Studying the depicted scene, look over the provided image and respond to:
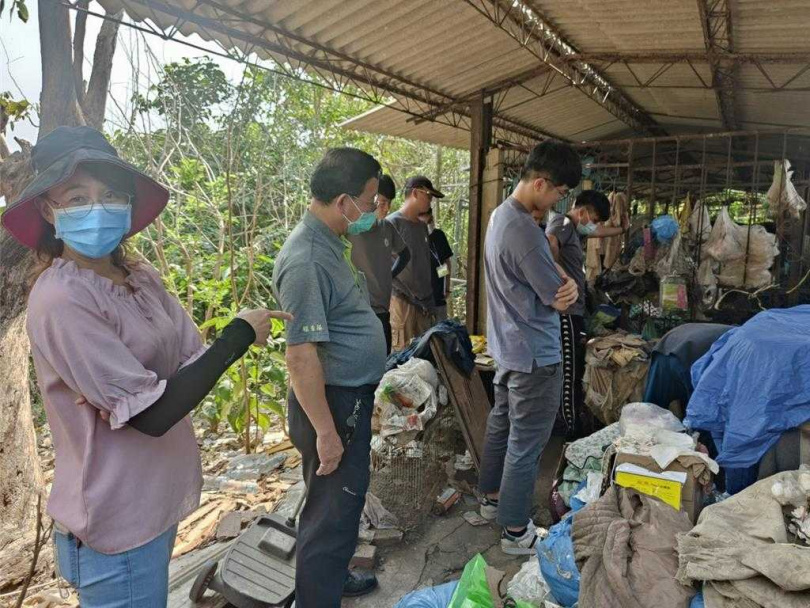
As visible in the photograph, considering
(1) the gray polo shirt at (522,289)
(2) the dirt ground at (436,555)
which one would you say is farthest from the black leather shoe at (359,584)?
(1) the gray polo shirt at (522,289)

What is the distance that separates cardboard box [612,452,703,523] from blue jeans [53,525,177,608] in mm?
2194

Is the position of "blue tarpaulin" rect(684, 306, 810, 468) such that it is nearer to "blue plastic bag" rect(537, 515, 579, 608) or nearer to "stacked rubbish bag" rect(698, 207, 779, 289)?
"blue plastic bag" rect(537, 515, 579, 608)

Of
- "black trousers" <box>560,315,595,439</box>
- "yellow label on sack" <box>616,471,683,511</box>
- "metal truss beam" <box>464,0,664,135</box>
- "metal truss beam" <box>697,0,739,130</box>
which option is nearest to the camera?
"yellow label on sack" <box>616,471,683,511</box>

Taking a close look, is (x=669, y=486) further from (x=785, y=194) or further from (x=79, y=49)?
(x=79, y=49)

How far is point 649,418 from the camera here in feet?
11.4

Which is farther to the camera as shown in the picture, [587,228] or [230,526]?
[587,228]

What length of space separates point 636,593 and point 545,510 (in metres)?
1.64

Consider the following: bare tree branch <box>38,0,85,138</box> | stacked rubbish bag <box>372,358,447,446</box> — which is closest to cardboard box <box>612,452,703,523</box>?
stacked rubbish bag <box>372,358,447,446</box>

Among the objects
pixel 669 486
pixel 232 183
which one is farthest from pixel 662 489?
pixel 232 183

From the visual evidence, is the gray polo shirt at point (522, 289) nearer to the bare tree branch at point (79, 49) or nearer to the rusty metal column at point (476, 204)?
the bare tree branch at point (79, 49)

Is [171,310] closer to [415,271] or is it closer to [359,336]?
[359,336]

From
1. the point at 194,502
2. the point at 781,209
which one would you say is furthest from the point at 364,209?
the point at 781,209

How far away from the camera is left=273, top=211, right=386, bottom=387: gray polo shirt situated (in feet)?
6.72

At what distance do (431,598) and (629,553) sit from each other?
0.87 m
